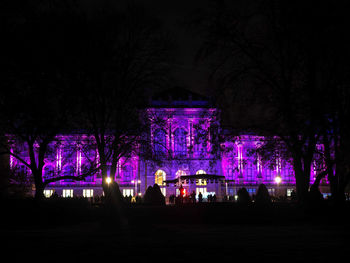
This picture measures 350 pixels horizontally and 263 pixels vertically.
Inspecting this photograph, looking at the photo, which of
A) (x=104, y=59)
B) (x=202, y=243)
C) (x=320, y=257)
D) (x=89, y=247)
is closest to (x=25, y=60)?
(x=89, y=247)

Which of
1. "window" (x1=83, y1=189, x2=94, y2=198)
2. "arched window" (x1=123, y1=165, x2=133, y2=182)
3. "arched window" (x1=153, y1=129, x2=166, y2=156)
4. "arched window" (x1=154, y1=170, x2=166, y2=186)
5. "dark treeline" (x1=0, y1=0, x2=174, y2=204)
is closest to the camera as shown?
"dark treeline" (x1=0, y1=0, x2=174, y2=204)

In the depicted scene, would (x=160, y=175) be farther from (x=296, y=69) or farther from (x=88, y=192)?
(x=296, y=69)

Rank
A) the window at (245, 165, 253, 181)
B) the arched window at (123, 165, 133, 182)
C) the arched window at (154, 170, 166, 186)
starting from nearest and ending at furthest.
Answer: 1. the arched window at (154, 170, 166, 186)
2. the arched window at (123, 165, 133, 182)
3. the window at (245, 165, 253, 181)

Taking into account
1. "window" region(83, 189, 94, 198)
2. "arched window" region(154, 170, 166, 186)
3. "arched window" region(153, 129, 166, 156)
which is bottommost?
"window" region(83, 189, 94, 198)

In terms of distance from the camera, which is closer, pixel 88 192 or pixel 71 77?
pixel 71 77

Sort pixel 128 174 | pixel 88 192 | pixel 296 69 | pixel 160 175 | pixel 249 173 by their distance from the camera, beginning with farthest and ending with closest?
pixel 249 173, pixel 128 174, pixel 88 192, pixel 160 175, pixel 296 69

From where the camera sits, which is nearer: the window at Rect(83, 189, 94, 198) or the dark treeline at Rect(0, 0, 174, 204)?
the dark treeline at Rect(0, 0, 174, 204)

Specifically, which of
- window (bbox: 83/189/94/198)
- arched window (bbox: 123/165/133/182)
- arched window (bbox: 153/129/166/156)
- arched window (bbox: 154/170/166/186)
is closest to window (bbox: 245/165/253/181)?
arched window (bbox: 154/170/166/186)

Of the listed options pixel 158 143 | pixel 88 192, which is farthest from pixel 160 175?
pixel 158 143

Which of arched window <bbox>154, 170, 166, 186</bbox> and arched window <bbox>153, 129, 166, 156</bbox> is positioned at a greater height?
arched window <bbox>153, 129, 166, 156</bbox>

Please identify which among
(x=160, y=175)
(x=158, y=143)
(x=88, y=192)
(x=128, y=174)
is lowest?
(x=88, y=192)

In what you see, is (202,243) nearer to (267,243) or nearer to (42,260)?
(267,243)

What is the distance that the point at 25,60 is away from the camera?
45.8ft

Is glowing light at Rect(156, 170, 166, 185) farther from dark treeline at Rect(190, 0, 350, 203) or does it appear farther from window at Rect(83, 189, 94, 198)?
dark treeline at Rect(190, 0, 350, 203)
